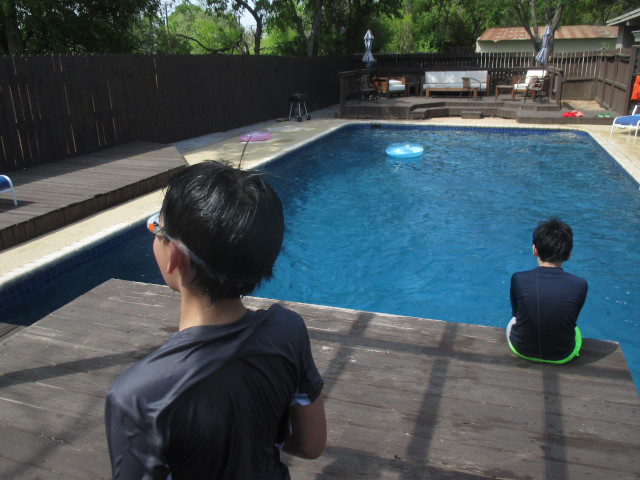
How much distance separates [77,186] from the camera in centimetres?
654

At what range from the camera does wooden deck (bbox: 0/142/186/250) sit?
208 inches

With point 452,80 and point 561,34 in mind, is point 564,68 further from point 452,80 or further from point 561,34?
point 561,34

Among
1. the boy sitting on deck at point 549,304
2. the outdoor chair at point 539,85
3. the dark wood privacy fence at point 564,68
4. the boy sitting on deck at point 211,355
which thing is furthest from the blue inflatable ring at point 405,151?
the boy sitting on deck at point 211,355

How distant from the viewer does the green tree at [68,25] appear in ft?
38.7

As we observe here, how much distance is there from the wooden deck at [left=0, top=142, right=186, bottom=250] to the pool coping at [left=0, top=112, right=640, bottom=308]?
214mm

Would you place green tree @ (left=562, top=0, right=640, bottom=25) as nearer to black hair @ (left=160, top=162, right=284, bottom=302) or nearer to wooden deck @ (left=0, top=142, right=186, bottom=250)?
wooden deck @ (left=0, top=142, right=186, bottom=250)

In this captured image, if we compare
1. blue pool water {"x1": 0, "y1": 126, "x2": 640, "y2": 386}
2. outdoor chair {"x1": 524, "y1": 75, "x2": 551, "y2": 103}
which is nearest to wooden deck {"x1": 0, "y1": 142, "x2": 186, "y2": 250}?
blue pool water {"x1": 0, "y1": 126, "x2": 640, "y2": 386}

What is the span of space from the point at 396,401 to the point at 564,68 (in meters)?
18.3

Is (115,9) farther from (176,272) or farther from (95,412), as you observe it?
(176,272)

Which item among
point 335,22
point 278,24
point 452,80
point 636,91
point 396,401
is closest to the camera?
point 396,401

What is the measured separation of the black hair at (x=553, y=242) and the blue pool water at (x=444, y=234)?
184cm

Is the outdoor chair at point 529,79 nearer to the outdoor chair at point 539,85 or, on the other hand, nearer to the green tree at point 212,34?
the outdoor chair at point 539,85

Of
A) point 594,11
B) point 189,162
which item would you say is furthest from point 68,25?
point 594,11

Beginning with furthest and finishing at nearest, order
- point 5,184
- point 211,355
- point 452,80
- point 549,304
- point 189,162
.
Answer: point 452,80
point 189,162
point 5,184
point 549,304
point 211,355
